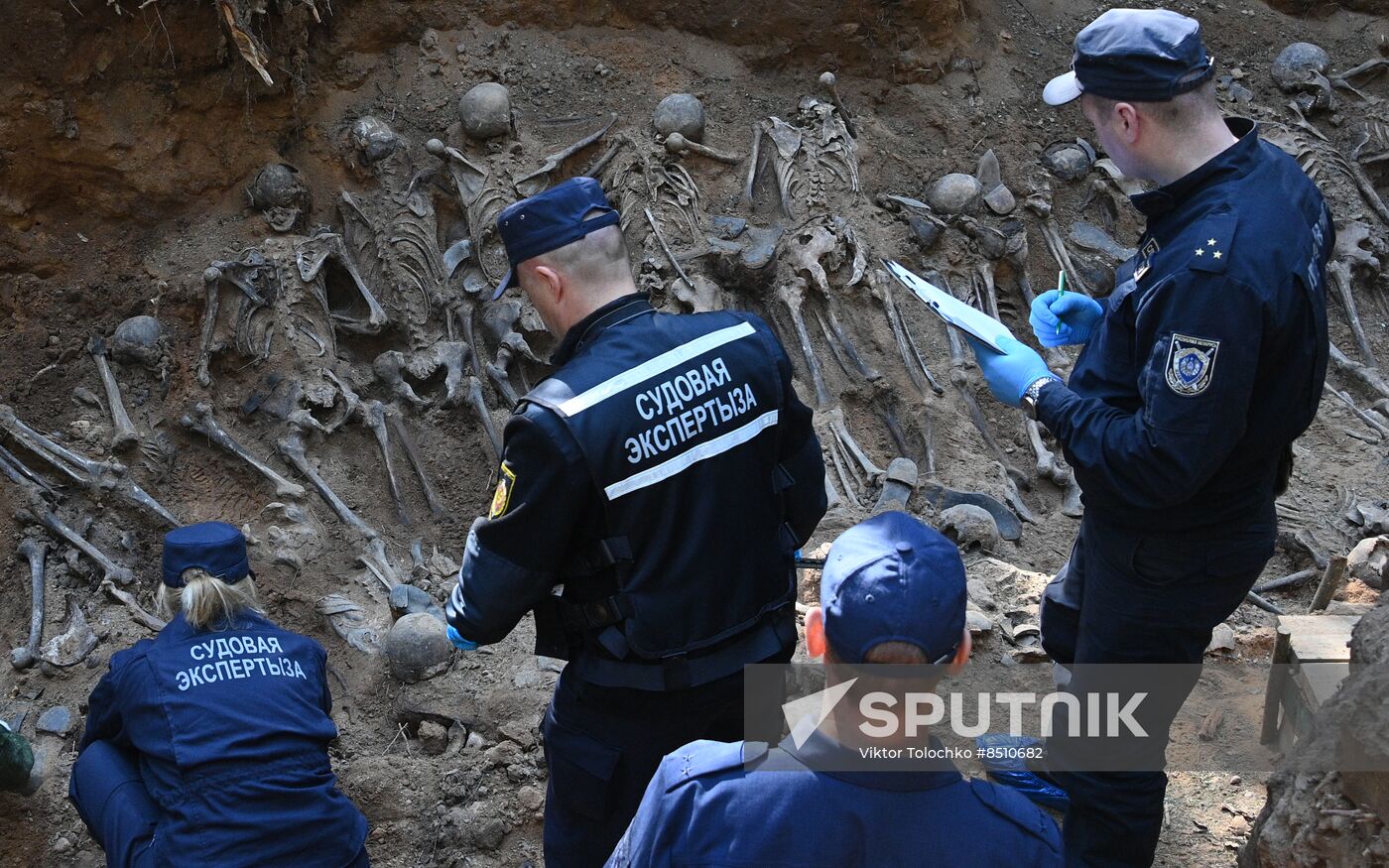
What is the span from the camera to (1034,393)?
130 inches

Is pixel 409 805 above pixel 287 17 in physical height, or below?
below

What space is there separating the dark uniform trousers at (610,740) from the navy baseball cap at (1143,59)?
1.65m

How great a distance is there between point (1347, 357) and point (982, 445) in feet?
8.01

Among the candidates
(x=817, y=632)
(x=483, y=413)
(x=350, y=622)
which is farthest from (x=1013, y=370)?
(x=483, y=413)

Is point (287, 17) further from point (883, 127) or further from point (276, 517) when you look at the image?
point (883, 127)

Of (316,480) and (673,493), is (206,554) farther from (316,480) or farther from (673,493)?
(316,480)

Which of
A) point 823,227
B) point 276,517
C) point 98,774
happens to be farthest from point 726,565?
point 823,227

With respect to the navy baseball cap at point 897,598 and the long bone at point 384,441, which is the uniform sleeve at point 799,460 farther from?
the long bone at point 384,441

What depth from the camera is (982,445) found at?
6746 mm

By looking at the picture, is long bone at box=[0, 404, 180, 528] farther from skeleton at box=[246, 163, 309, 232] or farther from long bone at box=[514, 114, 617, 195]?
long bone at box=[514, 114, 617, 195]

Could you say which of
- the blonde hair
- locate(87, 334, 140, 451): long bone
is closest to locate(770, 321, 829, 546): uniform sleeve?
the blonde hair

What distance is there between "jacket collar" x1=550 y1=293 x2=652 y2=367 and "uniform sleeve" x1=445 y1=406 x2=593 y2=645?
9.1 inches

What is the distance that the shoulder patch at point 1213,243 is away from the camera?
111 inches

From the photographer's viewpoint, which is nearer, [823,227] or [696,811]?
[696,811]
